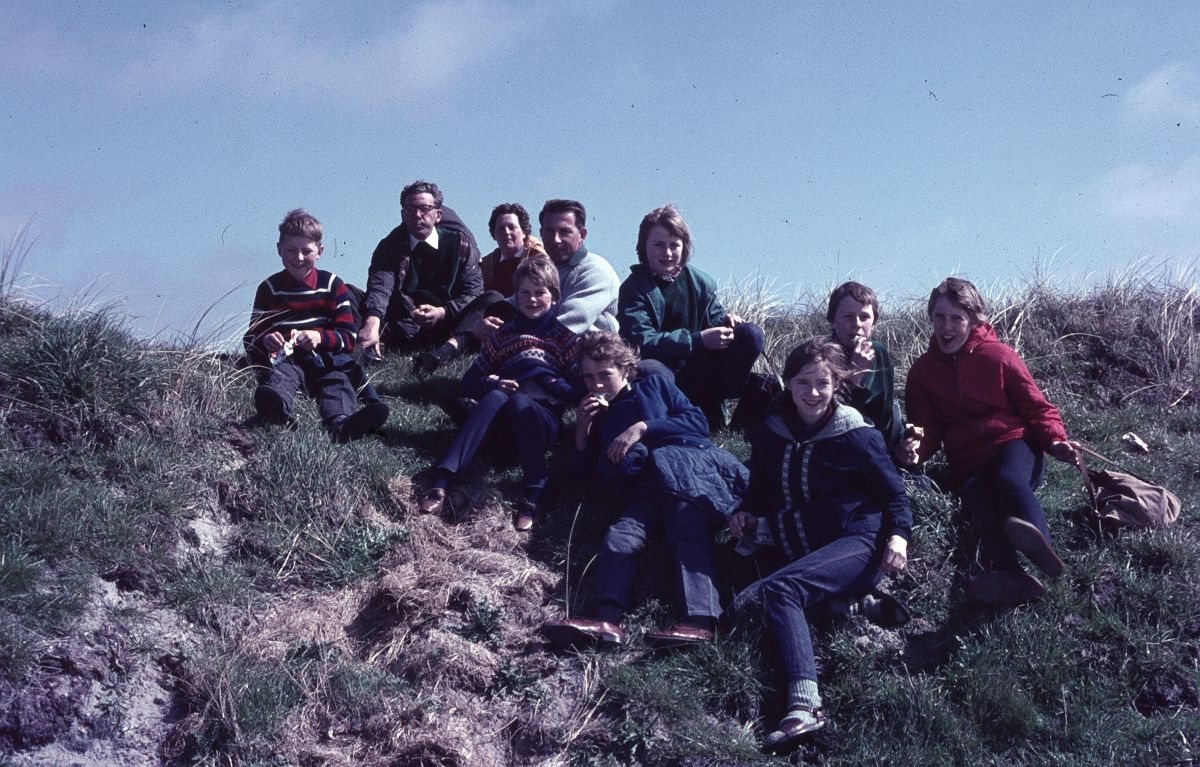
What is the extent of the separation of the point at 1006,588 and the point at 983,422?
114 centimetres

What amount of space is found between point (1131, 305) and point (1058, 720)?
6389 mm

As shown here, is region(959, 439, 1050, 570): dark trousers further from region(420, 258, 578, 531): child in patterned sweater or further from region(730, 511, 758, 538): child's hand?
region(420, 258, 578, 531): child in patterned sweater

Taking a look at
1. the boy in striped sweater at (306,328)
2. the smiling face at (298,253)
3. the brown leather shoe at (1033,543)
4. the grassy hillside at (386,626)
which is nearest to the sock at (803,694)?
the grassy hillside at (386,626)

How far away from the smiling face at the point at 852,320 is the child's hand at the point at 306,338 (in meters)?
3.47

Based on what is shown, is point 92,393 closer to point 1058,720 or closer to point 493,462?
point 493,462

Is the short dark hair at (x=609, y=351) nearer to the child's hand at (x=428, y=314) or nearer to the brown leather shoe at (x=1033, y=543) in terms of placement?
the brown leather shoe at (x=1033, y=543)

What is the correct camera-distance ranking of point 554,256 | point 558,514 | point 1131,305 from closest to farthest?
point 558,514 < point 554,256 < point 1131,305

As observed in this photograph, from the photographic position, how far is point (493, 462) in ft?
22.3

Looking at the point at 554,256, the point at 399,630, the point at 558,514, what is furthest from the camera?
the point at 554,256

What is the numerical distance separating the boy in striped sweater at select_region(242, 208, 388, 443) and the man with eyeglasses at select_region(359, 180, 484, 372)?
1.38 metres

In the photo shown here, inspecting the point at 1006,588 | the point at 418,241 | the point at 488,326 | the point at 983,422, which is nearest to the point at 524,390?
the point at 488,326

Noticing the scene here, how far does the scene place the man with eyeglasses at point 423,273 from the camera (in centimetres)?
885

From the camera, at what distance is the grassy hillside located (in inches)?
189

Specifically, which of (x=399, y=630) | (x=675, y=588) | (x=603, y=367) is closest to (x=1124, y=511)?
(x=675, y=588)
